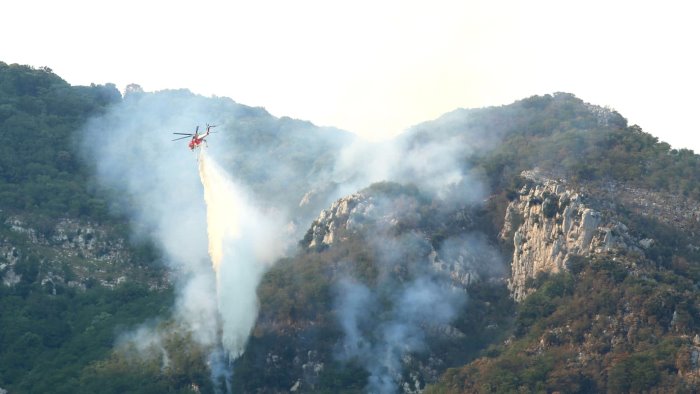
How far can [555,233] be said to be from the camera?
485 ft

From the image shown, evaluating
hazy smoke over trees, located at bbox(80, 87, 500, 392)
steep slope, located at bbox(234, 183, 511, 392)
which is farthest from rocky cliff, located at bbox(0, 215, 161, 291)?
steep slope, located at bbox(234, 183, 511, 392)

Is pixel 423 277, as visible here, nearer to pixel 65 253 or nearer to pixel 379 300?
pixel 379 300

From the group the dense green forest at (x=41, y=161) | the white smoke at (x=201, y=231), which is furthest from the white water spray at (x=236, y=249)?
the dense green forest at (x=41, y=161)

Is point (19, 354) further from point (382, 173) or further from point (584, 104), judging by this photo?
point (584, 104)

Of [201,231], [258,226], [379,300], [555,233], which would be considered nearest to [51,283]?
[201,231]

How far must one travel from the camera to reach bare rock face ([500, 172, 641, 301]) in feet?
474

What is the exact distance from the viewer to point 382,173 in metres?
180

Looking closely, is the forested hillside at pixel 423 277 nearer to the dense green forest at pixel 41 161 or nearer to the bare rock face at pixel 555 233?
the bare rock face at pixel 555 233

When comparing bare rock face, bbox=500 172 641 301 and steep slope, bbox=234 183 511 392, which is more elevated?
bare rock face, bbox=500 172 641 301

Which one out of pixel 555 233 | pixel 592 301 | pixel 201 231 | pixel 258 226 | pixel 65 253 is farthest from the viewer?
pixel 201 231

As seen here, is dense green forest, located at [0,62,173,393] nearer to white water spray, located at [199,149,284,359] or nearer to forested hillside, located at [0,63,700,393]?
forested hillside, located at [0,63,700,393]

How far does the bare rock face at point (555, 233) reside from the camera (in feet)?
474

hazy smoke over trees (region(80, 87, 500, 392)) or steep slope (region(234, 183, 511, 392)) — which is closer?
steep slope (region(234, 183, 511, 392))

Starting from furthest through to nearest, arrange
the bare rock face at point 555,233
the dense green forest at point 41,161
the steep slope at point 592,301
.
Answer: the dense green forest at point 41,161
the bare rock face at point 555,233
the steep slope at point 592,301
